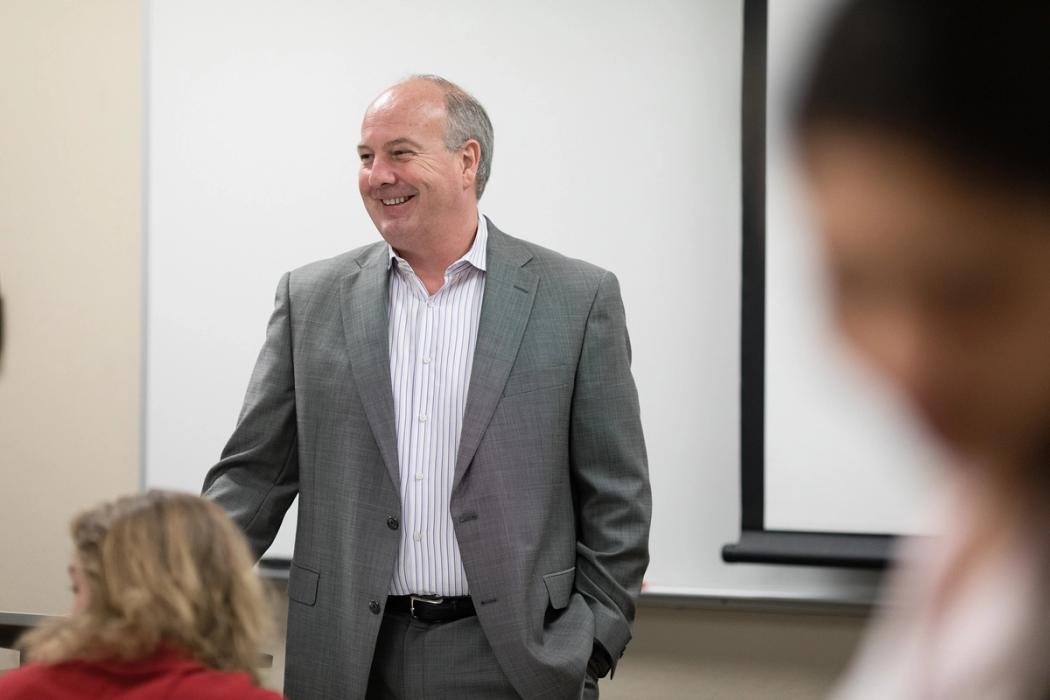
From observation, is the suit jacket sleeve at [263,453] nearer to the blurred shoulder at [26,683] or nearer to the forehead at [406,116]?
the forehead at [406,116]

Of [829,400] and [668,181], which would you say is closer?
[829,400]

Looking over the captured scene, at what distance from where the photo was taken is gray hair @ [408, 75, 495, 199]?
89.6 inches

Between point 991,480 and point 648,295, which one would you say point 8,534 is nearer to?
point 648,295

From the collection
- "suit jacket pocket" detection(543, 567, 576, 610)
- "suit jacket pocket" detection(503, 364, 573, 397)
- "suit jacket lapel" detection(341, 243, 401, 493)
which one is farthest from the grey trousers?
"suit jacket pocket" detection(503, 364, 573, 397)

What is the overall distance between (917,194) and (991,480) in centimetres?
8

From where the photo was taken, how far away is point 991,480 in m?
0.32

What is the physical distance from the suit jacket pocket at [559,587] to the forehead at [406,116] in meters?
0.87

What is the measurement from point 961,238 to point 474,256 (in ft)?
6.50

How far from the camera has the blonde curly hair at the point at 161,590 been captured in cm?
145

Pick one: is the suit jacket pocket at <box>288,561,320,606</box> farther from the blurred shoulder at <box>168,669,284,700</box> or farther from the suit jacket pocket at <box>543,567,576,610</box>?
the blurred shoulder at <box>168,669,284,700</box>

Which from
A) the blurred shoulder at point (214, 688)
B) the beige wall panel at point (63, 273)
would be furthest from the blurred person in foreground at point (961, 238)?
the beige wall panel at point (63, 273)

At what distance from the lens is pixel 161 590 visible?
4.87 feet

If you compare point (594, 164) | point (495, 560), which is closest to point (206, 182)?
point (594, 164)

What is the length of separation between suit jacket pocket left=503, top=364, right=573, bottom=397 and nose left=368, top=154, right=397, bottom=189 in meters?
0.44
